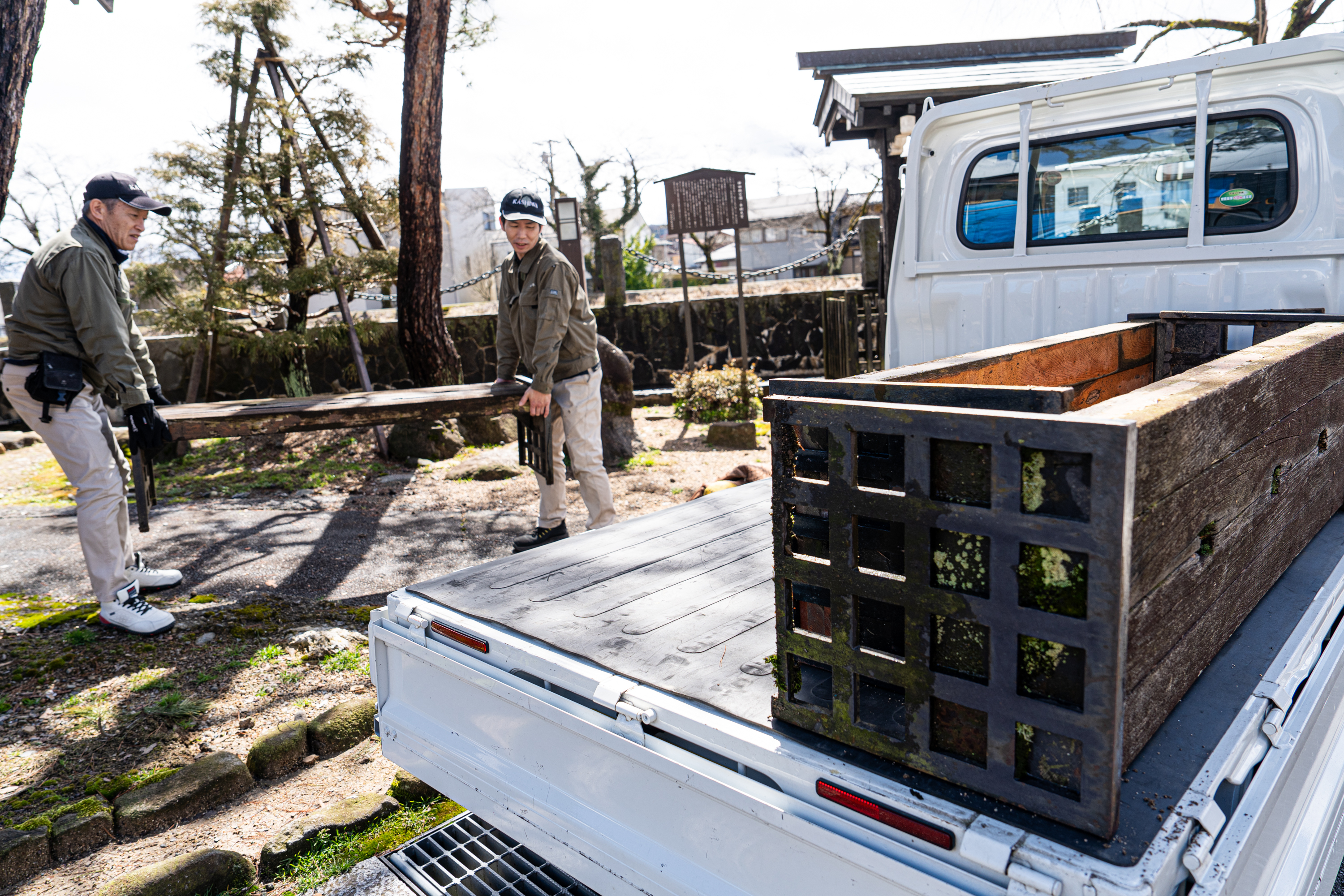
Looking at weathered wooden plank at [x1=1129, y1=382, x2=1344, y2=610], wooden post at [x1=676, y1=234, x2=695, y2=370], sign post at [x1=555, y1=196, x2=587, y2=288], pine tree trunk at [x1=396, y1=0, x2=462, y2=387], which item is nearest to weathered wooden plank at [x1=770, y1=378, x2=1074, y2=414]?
weathered wooden plank at [x1=1129, y1=382, x2=1344, y2=610]

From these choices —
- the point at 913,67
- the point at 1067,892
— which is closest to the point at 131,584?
the point at 1067,892

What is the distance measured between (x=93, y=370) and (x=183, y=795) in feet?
6.72

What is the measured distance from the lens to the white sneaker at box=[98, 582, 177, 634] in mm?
3850

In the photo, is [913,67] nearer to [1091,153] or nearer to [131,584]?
[1091,153]

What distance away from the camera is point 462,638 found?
1941 mm

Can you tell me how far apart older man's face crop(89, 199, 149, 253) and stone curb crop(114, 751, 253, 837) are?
2325 mm

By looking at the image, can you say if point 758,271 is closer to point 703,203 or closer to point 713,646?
point 703,203

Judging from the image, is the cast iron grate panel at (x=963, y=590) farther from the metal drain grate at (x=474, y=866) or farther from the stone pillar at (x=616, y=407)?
the stone pillar at (x=616, y=407)

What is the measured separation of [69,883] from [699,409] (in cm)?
737

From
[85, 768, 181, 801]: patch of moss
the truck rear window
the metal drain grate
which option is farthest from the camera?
the truck rear window

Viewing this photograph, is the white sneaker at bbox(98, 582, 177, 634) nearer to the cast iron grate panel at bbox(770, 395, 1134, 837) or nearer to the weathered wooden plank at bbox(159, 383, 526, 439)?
the weathered wooden plank at bbox(159, 383, 526, 439)

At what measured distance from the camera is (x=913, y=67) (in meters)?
9.14

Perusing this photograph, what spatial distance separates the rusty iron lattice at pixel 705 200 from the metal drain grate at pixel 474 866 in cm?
896

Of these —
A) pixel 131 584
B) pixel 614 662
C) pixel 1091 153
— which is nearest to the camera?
pixel 614 662
